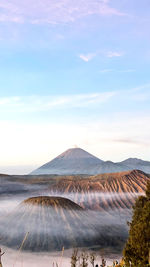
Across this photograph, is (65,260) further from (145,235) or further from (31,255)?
(145,235)

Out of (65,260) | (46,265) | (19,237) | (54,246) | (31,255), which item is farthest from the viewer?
(19,237)

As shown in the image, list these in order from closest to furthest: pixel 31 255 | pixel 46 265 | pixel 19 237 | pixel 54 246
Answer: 1. pixel 46 265
2. pixel 31 255
3. pixel 54 246
4. pixel 19 237

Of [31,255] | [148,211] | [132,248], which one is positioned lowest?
[31,255]

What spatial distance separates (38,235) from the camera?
196 meters

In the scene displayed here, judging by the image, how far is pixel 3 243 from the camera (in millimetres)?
184500

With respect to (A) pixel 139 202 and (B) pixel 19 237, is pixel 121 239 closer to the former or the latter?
(B) pixel 19 237

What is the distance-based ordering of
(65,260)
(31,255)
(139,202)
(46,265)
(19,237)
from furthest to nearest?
(19,237) < (31,255) < (65,260) < (46,265) < (139,202)

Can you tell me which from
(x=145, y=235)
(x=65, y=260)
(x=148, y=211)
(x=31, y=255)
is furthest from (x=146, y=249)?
(x=31, y=255)

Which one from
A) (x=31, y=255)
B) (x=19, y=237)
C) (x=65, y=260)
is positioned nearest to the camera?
(x=65, y=260)

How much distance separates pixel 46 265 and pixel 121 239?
59.7m

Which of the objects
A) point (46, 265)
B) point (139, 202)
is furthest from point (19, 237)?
point (139, 202)

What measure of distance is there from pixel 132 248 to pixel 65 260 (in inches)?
5394

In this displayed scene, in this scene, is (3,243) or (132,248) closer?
(132,248)

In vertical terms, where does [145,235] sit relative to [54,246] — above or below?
above
